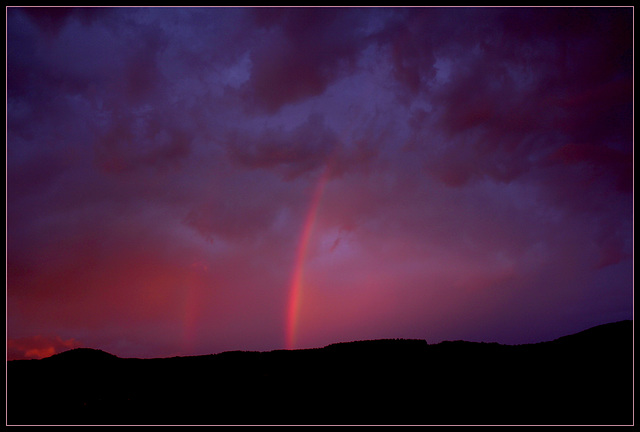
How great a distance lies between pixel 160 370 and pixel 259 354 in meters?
7.86

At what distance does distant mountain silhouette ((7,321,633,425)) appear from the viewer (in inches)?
814

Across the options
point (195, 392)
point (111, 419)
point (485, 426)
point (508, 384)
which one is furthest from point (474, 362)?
point (111, 419)

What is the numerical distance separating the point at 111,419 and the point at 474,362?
73.7 ft

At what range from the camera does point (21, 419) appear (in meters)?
22.1

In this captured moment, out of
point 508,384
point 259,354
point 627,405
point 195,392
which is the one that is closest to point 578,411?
point 627,405

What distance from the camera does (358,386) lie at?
25.1 metres

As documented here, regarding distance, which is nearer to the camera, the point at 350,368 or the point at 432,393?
the point at 432,393

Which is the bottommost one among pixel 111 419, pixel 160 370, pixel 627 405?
pixel 627 405

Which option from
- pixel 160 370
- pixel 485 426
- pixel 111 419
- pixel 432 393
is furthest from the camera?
pixel 160 370

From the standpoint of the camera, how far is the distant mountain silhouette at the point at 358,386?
20.7 metres

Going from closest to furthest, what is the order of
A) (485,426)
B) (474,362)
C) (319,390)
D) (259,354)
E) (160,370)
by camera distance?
(485,426) < (319,390) < (474,362) < (160,370) < (259,354)

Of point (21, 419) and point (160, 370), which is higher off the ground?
point (160, 370)

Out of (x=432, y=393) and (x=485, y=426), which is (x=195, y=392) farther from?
(x=485, y=426)

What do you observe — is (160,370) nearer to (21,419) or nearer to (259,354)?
(259,354)
